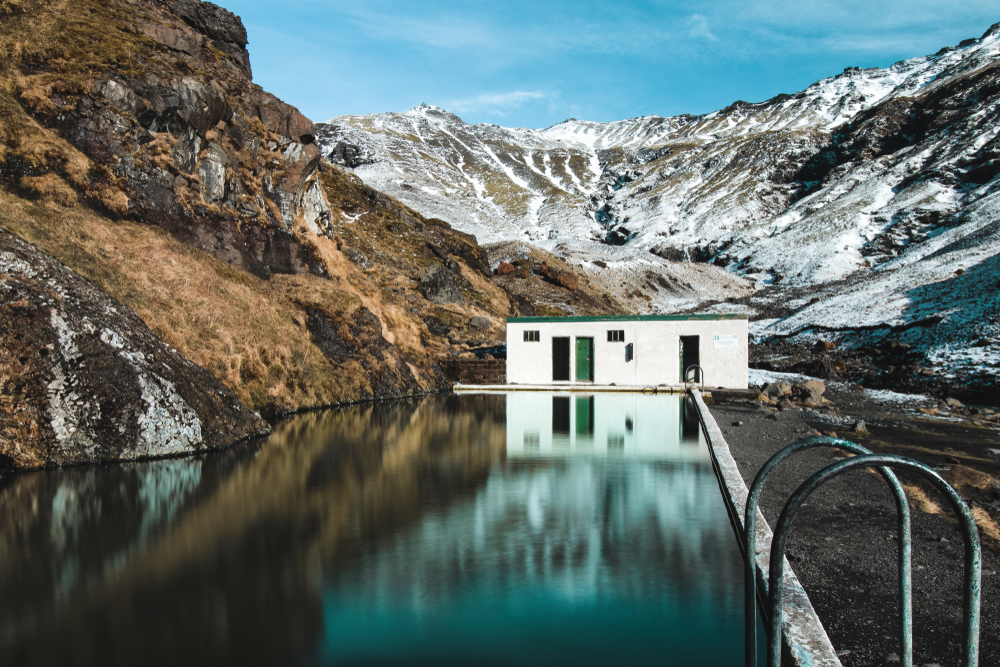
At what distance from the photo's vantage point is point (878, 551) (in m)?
6.61

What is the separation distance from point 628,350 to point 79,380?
68.3 ft

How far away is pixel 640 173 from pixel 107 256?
7367 inches

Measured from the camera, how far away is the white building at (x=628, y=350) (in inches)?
1038

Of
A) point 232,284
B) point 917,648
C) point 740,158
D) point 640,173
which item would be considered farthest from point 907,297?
point 640,173

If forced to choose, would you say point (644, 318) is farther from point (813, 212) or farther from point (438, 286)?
point (813, 212)

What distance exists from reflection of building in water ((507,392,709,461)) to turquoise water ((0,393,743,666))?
88cm

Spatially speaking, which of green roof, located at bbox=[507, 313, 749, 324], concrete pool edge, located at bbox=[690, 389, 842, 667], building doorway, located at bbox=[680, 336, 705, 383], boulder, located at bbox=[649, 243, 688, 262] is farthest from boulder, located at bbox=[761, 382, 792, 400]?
boulder, located at bbox=[649, 243, 688, 262]

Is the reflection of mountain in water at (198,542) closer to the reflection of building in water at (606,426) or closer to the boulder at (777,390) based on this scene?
the reflection of building in water at (606,426)

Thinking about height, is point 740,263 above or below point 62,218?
above

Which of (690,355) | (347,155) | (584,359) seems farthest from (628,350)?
(347,155)

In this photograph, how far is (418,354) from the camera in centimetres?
2819

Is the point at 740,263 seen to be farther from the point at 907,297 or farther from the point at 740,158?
the point at 740,158

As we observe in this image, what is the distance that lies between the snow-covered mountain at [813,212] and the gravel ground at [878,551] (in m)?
18.9

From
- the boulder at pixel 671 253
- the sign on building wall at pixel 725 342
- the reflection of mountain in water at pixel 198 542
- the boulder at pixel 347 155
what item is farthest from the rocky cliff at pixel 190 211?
the boulder at pixel 347 155
